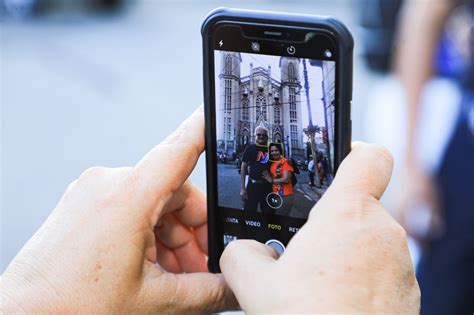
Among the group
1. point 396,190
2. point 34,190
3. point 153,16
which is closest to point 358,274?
point 396,190

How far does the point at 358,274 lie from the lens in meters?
0.71

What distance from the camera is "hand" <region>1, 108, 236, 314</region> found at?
32.3 inches

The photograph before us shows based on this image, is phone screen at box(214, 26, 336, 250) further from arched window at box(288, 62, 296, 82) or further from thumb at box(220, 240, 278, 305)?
thumb at box(220, 240, 278, 305)

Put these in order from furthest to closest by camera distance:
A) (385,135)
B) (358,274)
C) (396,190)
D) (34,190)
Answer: (34,190) → (385,135) → (396,190) → (358,274)

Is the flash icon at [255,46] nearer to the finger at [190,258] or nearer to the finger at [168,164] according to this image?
the finger at [168,164]

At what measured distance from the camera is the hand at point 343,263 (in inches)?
27.4

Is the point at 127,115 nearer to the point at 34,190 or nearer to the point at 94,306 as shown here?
the point at 34,190

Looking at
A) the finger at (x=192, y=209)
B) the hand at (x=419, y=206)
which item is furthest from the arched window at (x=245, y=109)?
the hand at (x=419, y=206)

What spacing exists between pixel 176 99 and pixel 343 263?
10.1ft

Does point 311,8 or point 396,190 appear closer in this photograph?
point 396,190

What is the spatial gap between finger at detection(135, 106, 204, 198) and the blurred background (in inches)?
6.8

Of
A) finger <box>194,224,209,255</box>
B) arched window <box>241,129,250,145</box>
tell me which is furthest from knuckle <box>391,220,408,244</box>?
finger <box>194,224,209,255</box>

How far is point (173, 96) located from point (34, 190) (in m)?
1.02

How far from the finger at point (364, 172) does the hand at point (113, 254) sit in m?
0.19
